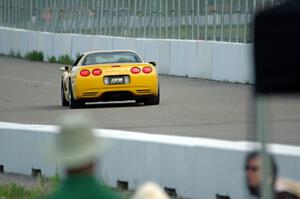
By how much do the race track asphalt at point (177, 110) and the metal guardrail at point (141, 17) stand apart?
2.04m

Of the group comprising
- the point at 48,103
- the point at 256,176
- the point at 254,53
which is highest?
the point at 254,53

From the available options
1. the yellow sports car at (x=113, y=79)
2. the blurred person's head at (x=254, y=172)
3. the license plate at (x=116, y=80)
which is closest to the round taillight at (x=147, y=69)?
the yellow sports car at (x=113, y=79)

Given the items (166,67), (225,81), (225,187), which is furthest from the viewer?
(166,67)

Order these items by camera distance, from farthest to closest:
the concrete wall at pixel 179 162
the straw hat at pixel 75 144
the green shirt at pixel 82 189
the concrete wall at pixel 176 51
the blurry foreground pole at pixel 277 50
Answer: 1. the concrete wall at pixel 176 51
2. the concrete wall at pixel 179 162
3. the blurry foreground pole at pixel 277 50
4. the straw hat at pixel 75 144
5. the green shirt at pixel 82 189

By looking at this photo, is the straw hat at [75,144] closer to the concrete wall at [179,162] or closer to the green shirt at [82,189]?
the green shirt at [82,189]

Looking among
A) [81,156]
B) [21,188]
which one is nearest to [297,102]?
[21,188]

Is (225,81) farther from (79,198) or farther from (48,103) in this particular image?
(79,198)

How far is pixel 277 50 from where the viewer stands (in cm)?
684

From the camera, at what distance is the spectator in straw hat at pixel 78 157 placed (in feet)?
19.3

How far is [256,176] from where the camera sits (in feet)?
26.9

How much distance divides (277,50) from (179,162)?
8.37 metres

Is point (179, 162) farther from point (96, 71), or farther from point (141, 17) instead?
point (141, 17)

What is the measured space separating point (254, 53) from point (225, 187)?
726 cm

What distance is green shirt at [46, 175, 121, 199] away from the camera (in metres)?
5.85
